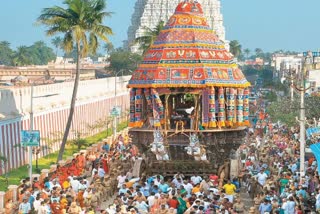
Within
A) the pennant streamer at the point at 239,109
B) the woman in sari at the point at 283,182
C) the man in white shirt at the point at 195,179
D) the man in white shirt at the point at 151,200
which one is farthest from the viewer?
the pennant streamer at the point at 239,109

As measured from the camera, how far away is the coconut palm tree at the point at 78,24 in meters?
37.9

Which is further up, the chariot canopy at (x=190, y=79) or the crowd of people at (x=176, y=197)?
the chariot canopy at (x=190, y=79)

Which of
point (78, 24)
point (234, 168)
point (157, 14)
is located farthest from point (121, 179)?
point (157, 14)

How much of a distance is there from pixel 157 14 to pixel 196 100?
332 ft

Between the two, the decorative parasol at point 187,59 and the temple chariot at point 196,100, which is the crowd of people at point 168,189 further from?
the decorative parasol at point 187,59

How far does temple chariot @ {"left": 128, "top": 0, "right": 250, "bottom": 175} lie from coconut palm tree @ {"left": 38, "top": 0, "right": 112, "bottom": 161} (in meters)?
9.96

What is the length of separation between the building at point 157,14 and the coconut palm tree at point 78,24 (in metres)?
84.7

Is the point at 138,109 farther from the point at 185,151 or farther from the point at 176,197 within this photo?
the point at 176,197

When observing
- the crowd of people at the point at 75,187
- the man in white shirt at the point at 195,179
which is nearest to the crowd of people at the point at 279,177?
the man in white shirt at the point at 195,179

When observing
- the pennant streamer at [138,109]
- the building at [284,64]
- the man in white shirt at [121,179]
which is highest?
the pennant streamer at [138,109]

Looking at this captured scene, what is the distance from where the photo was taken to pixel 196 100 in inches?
1112

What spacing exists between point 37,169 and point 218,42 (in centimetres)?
974

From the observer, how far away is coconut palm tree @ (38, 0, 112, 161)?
1492 inches

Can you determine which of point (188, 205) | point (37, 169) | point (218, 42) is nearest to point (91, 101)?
point (37, 169)
